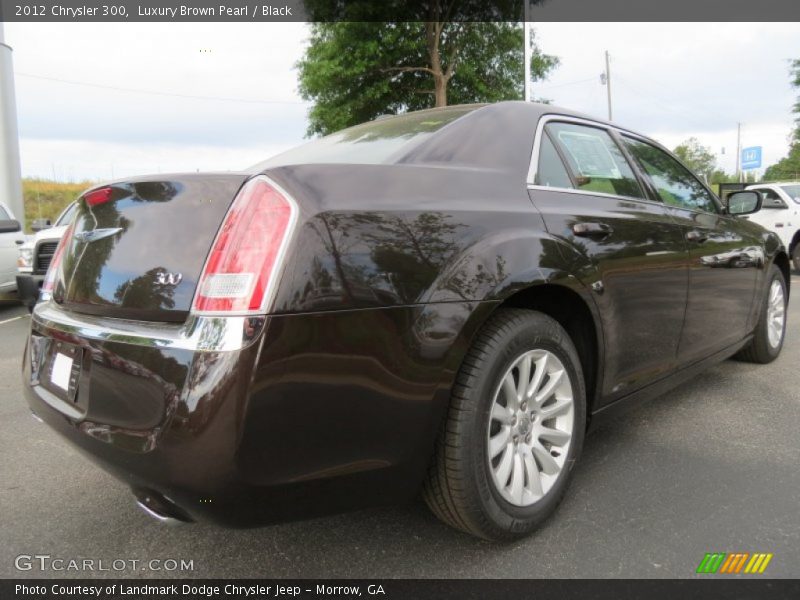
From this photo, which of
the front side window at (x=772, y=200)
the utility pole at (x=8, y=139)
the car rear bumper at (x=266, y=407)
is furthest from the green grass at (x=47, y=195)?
the car rear bumper at (x=266, y=407)

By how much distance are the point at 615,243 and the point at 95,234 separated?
1897mm

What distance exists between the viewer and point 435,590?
183 centimetres

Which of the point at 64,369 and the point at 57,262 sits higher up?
the point at 57,262

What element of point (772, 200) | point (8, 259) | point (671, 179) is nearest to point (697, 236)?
point (671, 179)

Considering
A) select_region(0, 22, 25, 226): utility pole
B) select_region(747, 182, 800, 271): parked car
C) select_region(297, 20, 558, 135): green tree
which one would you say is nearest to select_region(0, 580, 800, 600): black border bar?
select_region(747, 182, 800, 271): parked car

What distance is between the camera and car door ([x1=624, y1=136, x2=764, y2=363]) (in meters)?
2.97

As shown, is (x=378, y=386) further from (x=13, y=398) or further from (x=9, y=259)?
(x=9, y=259)

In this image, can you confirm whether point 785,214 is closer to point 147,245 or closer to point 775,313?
point 775,313

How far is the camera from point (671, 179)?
3248 millimetres

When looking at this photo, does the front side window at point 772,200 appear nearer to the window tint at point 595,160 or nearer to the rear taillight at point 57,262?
the window tint at point 595,160

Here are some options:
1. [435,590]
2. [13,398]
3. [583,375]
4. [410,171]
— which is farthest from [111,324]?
Answer: [13,398]

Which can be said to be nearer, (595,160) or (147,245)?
(147,245)

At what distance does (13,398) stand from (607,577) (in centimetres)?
372

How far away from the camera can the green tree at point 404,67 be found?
17109mm
